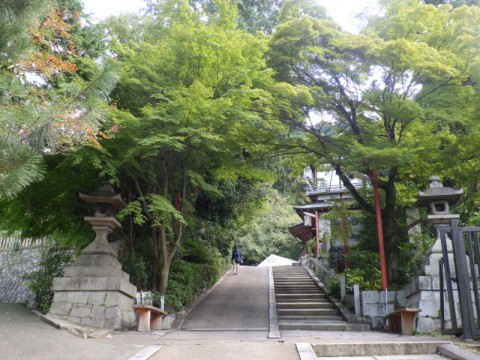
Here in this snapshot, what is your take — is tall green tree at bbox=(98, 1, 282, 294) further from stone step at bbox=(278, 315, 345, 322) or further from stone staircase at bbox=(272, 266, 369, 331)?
stone staircase at bbox=(272, 266, 369, 331)

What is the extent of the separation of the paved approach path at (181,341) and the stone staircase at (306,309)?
2.48ft

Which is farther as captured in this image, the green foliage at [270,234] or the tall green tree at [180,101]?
the green foliage at [270,234]

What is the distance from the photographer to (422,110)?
32.6ft

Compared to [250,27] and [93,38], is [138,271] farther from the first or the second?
[250,27]

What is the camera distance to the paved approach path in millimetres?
6109

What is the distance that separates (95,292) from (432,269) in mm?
7778

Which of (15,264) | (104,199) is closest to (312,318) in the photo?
(104,199)

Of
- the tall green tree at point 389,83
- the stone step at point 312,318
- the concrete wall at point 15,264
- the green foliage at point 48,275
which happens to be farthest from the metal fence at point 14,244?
the tall green tree at point 389,83

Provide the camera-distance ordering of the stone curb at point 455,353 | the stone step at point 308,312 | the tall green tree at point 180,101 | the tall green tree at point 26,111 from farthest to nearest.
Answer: the stone step at point 308,312
the tall green tree at point 180,101
the stone curb at point 455,353
the tall green tree at point 26,111

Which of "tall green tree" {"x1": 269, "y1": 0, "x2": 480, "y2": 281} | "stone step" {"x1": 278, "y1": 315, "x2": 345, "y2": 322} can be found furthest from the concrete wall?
"tall green tree" {"x1": 269, "y1": 0, "x2": 480, "y2": 281}

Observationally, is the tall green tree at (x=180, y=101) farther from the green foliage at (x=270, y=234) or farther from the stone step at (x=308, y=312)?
the green foliage at (x=270, y=234)

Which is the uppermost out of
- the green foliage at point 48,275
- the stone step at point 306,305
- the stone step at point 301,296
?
the green foliage at point 48,275

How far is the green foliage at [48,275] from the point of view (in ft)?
32.8

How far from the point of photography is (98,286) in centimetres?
934
